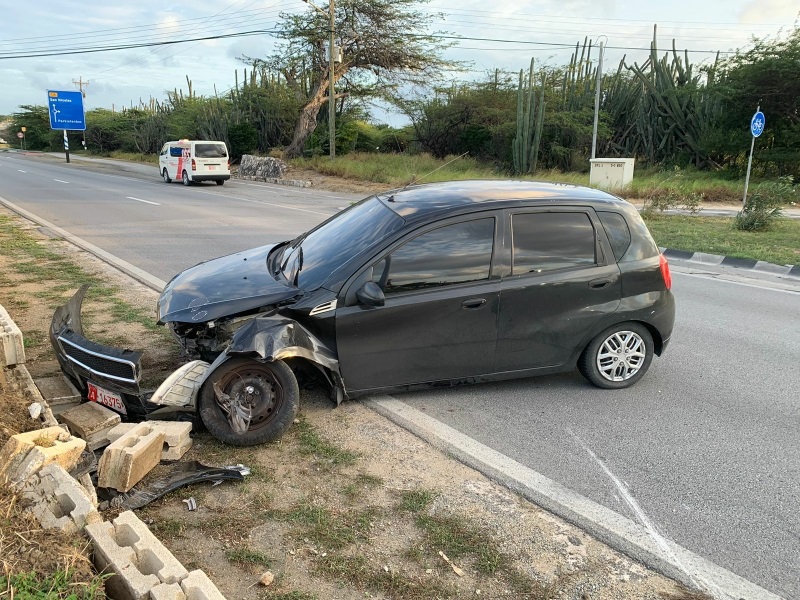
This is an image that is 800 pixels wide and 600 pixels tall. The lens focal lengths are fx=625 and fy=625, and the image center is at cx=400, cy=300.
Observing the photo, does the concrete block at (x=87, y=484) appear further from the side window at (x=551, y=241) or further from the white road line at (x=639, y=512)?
the side window at (x=551, y=241)

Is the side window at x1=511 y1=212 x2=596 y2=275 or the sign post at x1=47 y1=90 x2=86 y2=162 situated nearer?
the side window at x1=511 y1=212 x2=596 y2=275

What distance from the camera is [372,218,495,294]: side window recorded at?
4293 millimetres

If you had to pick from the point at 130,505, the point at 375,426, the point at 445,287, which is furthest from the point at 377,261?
the point at 130,505

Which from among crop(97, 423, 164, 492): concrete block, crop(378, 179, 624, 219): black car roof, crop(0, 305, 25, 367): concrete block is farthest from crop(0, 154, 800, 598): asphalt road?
crop(0, 305, 25, 367): concrete block

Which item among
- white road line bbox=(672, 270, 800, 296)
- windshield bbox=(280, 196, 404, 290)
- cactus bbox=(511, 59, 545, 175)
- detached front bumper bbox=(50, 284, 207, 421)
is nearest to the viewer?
detached front bumper bbox=(50, 284, 207, 421)

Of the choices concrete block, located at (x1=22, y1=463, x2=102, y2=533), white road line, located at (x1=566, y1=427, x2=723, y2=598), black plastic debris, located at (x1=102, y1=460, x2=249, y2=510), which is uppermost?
concrete block, located at (x1=22, y1=463, x2=102, y2=533)

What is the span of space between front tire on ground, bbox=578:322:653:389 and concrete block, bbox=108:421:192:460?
2.99 meters

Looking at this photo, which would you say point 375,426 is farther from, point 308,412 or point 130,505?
point 130,505

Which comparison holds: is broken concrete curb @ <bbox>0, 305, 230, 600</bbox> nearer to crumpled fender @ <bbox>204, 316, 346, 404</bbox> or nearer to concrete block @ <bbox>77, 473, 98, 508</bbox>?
concrete block @ <bbox>77, 473, 98, 508</bbox>

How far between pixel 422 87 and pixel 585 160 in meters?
11.3

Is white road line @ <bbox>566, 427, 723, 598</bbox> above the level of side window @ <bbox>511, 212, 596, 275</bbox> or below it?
below

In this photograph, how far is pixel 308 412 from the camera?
4406 mm

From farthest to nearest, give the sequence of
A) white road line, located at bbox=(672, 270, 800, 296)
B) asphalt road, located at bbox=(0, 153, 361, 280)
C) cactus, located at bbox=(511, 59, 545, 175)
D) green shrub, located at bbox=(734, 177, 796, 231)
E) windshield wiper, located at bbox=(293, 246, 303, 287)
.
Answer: cactus, located at bbox=(511, 59, 545, 175) → green shrub, located at bbox=(734, 177, 796, 231) → asphalt road, located at bbox=(0, 153, 361, 280) → white road line, located at bbox=(672, 270, 800, 296) → windshield wiper, located at bbox=(293, 246, 303, 287)

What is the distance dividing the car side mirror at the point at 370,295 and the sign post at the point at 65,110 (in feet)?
175
